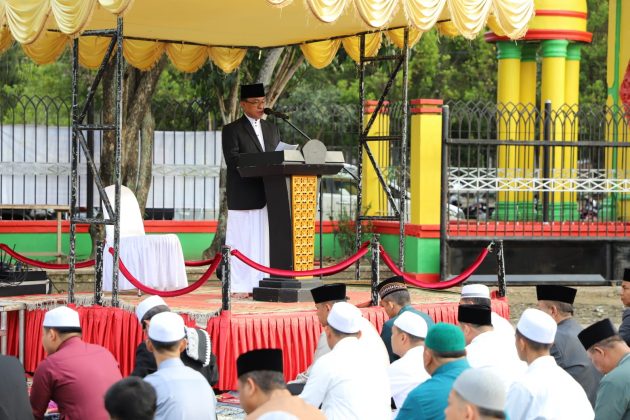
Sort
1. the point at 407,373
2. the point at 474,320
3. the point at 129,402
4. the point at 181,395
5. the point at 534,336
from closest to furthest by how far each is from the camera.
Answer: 1. the point at 129,402
2. the point at 181,395
3. the point at 534,336
4. the point at 407,373
5. the point at 474,320

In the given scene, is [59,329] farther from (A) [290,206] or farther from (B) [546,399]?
(A) [290,206]

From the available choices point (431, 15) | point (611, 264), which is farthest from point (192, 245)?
point (431, 15)

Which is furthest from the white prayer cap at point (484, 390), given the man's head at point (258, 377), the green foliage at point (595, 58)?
the green foliage at point (595, 58)

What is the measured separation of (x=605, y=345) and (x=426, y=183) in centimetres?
948

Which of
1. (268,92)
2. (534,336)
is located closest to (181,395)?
(534,336)

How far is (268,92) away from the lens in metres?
17.7

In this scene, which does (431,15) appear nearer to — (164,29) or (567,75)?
(164,29)

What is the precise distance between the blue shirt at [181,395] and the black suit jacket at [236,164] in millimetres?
5649

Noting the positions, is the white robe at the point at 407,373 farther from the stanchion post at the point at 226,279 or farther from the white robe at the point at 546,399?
the stanchion post at the point at 226,279

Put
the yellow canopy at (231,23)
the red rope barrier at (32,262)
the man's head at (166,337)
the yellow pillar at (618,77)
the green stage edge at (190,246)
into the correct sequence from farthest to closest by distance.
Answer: the yellow pillar at (618,77), the green stage edge at (190,246), the red rope barrier at (32,262), the yellow canopy at (231,23), the man's head at (166,337)

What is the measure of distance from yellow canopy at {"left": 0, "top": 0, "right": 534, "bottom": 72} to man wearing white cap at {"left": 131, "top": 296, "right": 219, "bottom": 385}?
315 centimetres

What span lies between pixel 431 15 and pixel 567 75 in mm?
10855

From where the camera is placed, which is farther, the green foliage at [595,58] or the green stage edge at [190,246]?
the green foliage at [595,58]

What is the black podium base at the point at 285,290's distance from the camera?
35.5 feet
